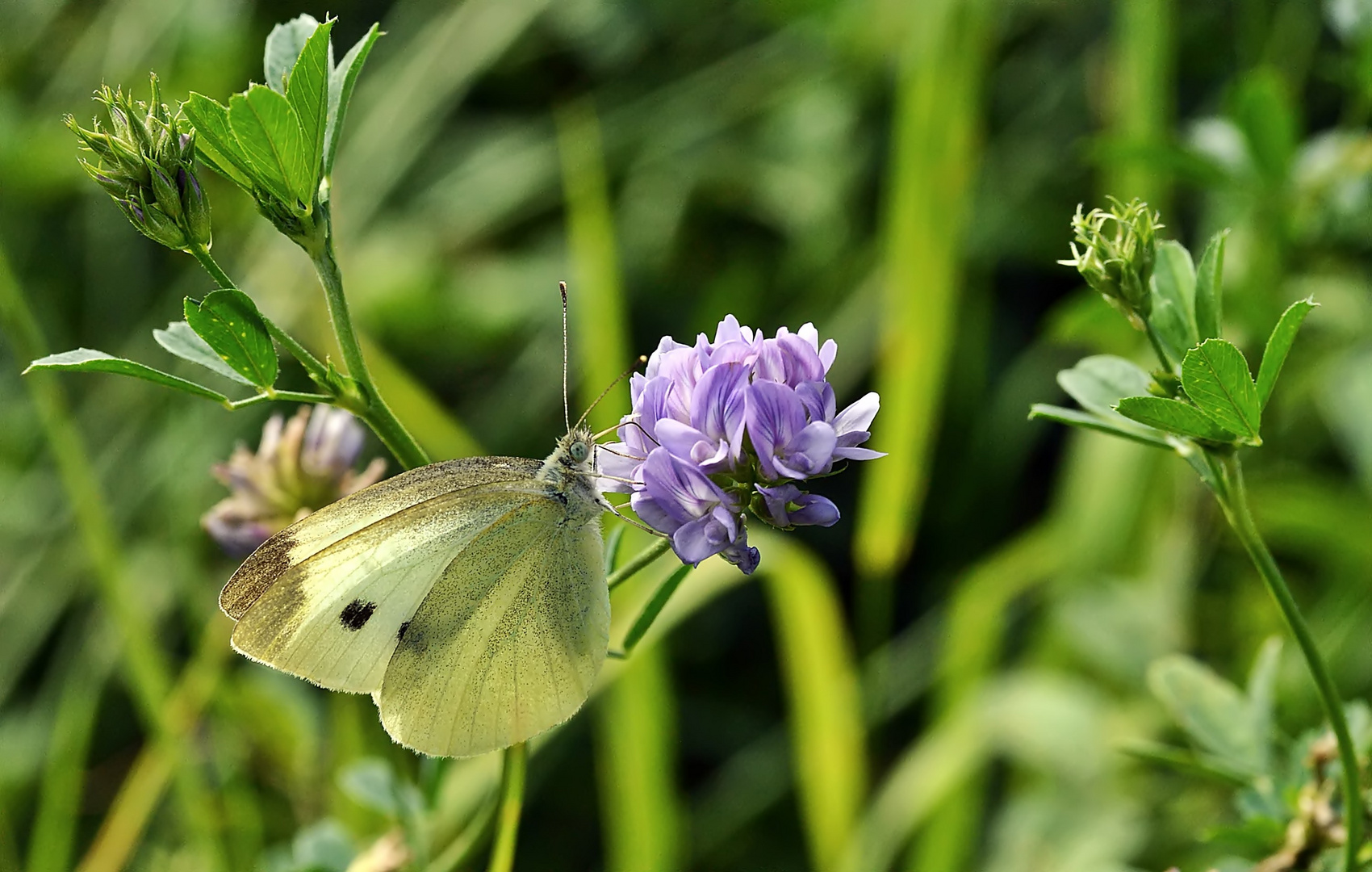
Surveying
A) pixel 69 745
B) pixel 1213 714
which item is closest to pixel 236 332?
pixel 1213 714

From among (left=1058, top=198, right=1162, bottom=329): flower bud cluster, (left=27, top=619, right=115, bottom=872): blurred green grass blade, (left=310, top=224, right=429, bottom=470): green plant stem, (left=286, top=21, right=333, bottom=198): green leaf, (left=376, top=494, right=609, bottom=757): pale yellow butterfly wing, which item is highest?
(left=286, top=21, right=333, bottom=198): green leaf

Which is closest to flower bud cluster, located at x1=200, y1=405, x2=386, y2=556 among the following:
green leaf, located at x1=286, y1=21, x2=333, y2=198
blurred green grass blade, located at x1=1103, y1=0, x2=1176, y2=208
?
green leaf, located at x1=286, y1=21, x2=333, y2=198

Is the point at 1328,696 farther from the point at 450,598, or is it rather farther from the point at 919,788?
the point at 919,788

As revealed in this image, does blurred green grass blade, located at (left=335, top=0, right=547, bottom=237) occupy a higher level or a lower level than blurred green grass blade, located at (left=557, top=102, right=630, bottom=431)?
higher

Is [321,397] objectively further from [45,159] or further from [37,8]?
[37,8]

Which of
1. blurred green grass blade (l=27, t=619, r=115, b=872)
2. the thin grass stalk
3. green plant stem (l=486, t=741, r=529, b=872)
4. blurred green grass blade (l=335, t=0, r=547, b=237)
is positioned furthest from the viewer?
blurred green grass blade (l=335, t=0, r=547, b=237)

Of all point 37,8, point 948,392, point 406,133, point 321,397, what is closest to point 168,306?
point 406,133

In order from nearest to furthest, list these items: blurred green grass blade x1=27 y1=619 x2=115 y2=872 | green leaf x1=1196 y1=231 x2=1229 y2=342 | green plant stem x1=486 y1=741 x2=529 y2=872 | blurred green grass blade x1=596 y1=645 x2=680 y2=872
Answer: green leaf x1=1196 y1=231 x2=1229 y2=342, green plant stem x1=486 y1=741 x2=529 y2=872, blurred green grass blade x1=596 y1=645 x2=680 y2=872, blurred green grass blade x1=27 y1=619 x2=115 y2=872

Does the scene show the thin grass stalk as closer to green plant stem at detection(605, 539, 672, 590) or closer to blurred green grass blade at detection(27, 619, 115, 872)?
blurred green grass blade at detection(27, 619, 115, 872)
